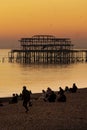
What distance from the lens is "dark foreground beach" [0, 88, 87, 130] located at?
1146 centimetres

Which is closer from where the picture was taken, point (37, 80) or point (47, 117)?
point (47, 117)

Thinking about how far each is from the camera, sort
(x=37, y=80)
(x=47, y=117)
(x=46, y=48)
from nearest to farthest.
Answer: (x=47, y=117) < (x=37, y=80) < (x=46, y=48)

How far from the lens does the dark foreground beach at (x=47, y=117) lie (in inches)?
451

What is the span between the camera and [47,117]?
1311cm

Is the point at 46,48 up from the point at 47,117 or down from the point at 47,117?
up

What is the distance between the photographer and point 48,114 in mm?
13766

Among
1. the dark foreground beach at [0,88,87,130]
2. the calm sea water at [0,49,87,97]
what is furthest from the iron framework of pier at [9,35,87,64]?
the dark foreground beach at [0,88,87,130]

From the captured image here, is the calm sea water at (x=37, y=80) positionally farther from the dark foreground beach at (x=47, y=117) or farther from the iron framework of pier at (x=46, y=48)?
the iron framework of pier at (x=46, y=48)

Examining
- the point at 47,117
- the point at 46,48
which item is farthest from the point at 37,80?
the point at 46,48

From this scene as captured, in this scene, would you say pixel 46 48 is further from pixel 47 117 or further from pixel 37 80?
pixel 47 117

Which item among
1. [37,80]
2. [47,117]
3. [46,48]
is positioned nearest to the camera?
[47,117]

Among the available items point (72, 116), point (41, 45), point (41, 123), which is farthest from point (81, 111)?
point (41, 45)

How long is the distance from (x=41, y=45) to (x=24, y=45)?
5195 mm

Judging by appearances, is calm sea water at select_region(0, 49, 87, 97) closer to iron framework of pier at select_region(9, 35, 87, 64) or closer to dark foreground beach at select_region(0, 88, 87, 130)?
dark foreground beach at select_region(0, 88, 87, 130)
